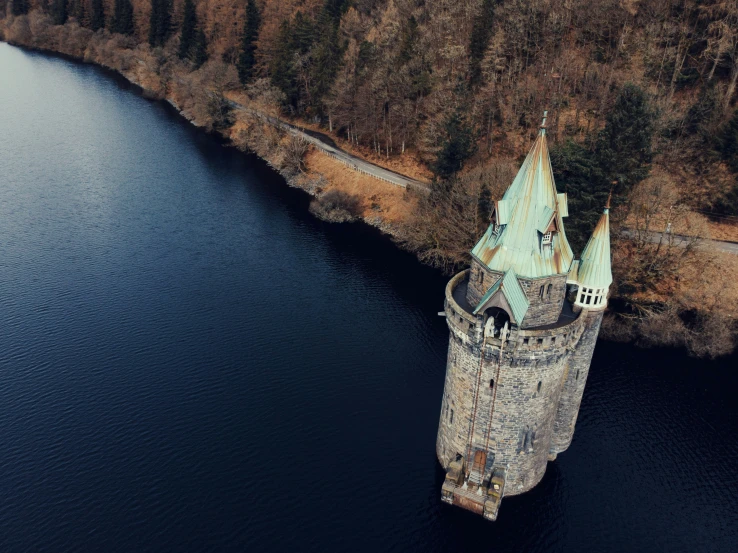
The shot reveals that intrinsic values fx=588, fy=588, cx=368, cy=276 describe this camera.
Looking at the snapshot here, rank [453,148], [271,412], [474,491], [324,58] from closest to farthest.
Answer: [474,491] → [271,412] → [453,148] → [324,58]

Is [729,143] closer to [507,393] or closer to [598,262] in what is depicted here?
[598,262]

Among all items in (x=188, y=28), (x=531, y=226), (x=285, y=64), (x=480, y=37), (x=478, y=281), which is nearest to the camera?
(x=531, y=226)

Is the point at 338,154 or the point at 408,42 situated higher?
the point at 408,42

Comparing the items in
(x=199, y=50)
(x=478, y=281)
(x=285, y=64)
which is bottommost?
(x=478, y=281)

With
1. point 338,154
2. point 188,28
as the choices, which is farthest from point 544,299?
point 188,28

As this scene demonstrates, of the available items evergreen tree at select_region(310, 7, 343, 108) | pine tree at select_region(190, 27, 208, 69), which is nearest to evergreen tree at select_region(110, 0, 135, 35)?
pine tree at select_region(190, 27, 208, 69)

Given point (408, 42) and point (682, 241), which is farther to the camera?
point (408, 42)

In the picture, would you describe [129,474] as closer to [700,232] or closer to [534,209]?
[534,209]

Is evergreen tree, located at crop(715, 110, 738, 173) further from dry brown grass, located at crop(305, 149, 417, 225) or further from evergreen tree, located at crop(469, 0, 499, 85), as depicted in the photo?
dry brown grass, located at crop(305, 149, 417, 225)
